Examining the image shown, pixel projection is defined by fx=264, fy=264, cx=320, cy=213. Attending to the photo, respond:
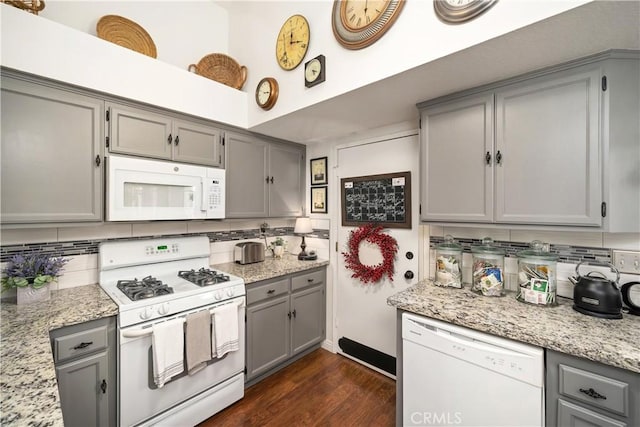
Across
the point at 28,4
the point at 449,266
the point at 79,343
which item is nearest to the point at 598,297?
the point at 449,266

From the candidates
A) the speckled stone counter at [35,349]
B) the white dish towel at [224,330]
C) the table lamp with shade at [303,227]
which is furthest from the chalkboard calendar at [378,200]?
the speckled stone counter at [35,349]

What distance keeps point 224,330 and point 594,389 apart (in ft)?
6.34

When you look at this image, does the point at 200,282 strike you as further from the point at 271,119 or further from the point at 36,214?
the point at 271,119

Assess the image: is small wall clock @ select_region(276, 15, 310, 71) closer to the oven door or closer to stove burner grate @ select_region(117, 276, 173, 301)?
stove burner grate @ select_region(117, 276, 173, 301)

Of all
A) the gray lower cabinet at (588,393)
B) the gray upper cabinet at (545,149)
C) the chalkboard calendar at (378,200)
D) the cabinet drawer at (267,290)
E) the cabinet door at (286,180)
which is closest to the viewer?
the gray lower cabinet at (588,393)

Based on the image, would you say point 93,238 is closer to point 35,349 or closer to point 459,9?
point 35,349

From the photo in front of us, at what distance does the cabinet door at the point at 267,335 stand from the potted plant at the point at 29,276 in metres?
1.25

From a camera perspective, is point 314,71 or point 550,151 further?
point 314,71

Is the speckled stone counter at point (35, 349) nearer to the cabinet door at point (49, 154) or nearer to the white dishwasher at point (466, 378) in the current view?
the cabinet door at point (49, 154)

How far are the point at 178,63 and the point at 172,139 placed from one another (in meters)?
0.97

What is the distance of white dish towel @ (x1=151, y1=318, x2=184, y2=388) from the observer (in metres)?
1.53

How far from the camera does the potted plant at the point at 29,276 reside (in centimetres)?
151

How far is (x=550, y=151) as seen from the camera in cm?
136

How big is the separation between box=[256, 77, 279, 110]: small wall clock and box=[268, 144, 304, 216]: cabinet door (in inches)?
20.8
